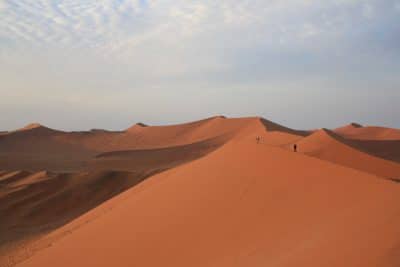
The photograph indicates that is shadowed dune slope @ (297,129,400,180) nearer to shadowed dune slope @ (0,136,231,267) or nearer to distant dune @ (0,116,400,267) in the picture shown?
shadowed dune slope @ (0,136,231,267)

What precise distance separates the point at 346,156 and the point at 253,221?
53.5 ft

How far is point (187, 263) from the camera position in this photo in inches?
227

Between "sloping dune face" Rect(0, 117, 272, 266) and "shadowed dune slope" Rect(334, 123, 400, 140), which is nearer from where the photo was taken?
"sloping dune face" Rect(0, 117, 272, 266)

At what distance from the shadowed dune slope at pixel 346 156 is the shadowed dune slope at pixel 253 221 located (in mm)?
11994

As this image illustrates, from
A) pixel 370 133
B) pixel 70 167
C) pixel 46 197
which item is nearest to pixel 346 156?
pixel 46 197

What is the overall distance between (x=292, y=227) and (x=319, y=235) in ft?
2.62

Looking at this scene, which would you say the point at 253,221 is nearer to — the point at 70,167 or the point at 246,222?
the point at 246,222

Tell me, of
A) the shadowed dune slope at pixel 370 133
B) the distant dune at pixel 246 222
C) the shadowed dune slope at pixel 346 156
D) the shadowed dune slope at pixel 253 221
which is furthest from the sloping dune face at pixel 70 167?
the shadowed dune slope at pixel 370 133

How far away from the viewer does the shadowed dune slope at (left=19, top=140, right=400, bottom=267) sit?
4457mm

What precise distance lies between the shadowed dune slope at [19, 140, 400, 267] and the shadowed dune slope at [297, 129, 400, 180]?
39.3 feet

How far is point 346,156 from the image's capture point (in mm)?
21062

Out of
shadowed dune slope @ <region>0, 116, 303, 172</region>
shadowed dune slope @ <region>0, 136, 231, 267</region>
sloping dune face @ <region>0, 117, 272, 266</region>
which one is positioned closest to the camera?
shadowed dune slope @ <region>0, 136, 231, 267</region>

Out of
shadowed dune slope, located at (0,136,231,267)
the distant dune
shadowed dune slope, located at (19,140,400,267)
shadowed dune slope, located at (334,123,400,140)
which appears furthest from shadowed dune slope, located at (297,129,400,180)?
shadowed dune slope, located at (334,123,400,140)

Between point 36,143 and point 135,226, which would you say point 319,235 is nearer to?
point 135,226
